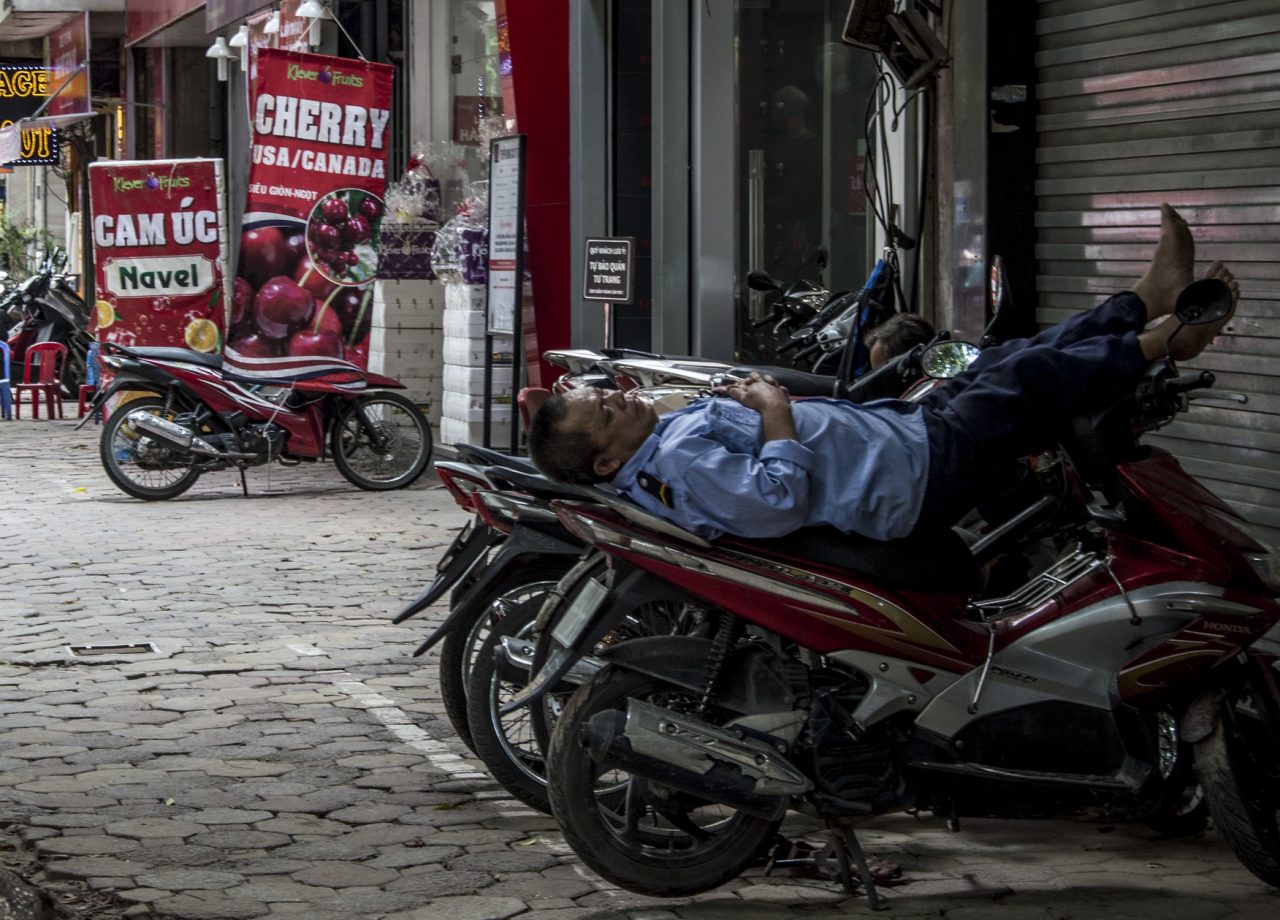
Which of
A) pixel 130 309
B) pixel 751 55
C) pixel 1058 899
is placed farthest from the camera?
pixel 130 309

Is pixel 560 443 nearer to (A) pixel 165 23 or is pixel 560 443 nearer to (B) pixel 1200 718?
(B) pixel 1200 718

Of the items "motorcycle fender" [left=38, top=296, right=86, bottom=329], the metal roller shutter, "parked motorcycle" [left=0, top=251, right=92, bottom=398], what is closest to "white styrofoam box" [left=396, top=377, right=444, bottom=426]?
"parked motorcycle" [left=0, top=251, right=92, bottom=398]

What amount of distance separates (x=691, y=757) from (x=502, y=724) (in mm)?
1068

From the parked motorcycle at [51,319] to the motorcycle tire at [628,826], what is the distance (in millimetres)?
17096

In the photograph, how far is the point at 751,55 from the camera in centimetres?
1209

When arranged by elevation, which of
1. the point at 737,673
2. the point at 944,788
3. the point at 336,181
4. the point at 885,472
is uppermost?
the point at 336,181

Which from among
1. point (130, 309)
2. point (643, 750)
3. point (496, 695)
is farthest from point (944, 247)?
point (130, 309)

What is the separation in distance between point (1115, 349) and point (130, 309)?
36.1ft

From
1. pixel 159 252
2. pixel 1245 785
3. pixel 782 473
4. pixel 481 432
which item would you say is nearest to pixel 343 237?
pixel 481 432

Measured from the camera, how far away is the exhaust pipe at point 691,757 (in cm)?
423

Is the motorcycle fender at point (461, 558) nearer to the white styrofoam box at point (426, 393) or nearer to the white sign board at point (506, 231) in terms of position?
the white sign board at point (506, 231)

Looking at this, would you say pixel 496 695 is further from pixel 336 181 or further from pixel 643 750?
pixel 336 181

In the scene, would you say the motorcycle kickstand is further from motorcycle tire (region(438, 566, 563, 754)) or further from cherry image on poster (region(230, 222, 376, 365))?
cherry image on poster (region(230, 222, 376, 365))

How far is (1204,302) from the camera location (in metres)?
4.25
